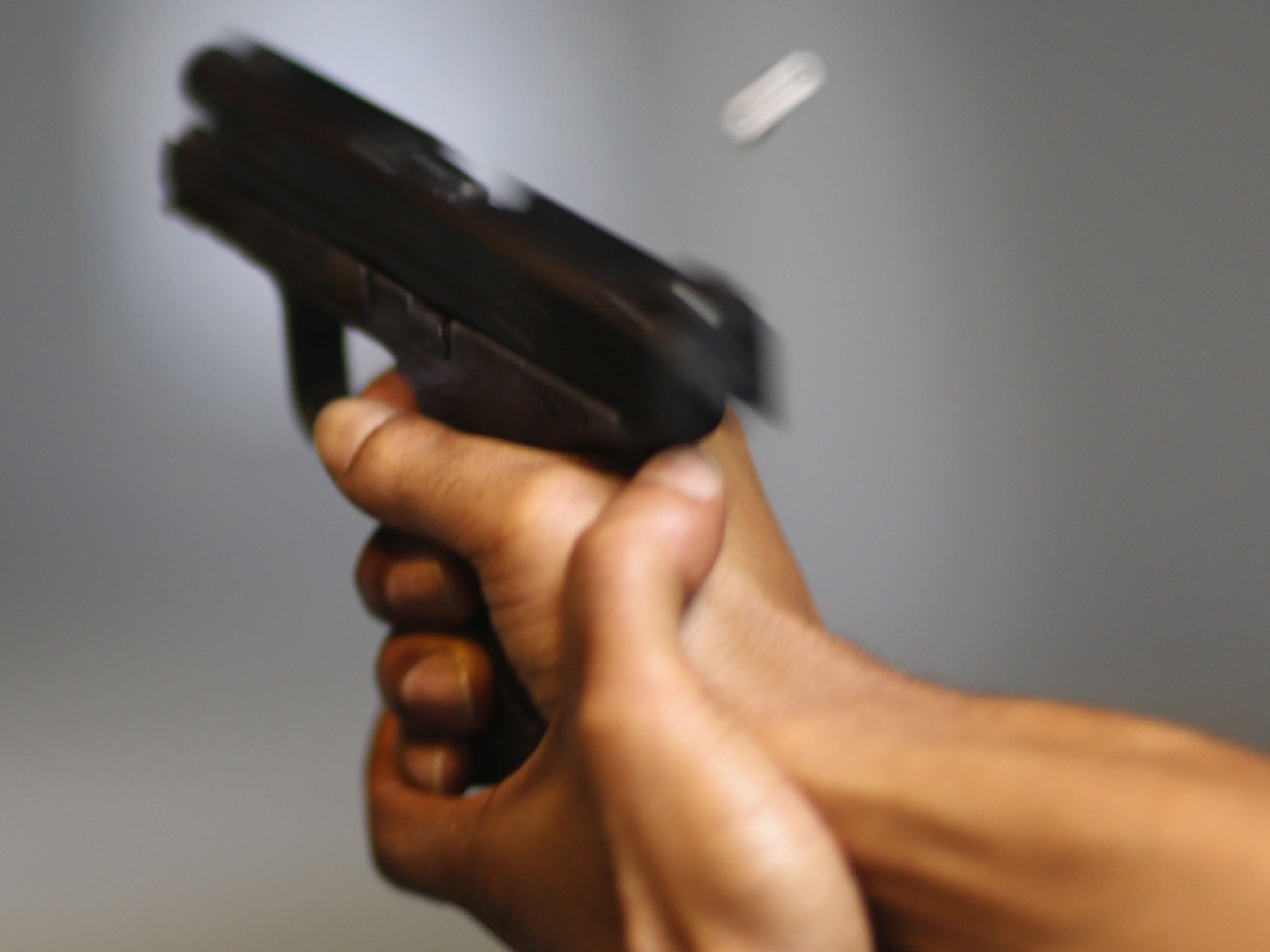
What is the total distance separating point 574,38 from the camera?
2.02 ft

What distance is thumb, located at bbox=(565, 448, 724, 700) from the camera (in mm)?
273

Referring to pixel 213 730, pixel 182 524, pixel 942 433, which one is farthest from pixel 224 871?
pixel 942 433

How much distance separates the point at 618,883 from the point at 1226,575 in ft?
1.83

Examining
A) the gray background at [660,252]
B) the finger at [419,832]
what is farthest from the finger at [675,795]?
the gray background at [660,252]

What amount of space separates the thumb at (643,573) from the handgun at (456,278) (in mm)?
15

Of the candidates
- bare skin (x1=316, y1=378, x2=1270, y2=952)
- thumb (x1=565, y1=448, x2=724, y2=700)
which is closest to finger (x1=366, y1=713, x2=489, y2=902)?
bare skin (x1=316, y1=378, x2=1270, y2=952)

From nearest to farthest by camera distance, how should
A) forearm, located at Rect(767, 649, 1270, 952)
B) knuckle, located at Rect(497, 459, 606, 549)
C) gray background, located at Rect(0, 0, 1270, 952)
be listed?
forearm, located at Rect(767, 649, 1270, 952), knuckle, located at Rect(497, 459, 606, 549), gray background, located at Rect(0, 0, 1270, 952)

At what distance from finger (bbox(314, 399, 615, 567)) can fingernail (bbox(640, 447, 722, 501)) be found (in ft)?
0.07

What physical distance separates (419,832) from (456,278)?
0.20 metres

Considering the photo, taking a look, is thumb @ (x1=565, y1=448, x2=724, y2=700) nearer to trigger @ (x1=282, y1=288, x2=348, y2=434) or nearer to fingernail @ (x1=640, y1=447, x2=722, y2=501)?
fingernail @ (x1=640, y1=447, x2=722, y2=501)

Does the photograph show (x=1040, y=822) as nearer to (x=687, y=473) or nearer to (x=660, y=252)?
(x=687, y=473)

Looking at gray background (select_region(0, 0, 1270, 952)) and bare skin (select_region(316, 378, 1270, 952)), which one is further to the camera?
gray background (select_region(0, 0, 1270, 952))

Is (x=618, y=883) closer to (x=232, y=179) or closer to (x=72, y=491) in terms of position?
(x=232, y=179)

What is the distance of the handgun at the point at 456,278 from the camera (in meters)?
0.30
